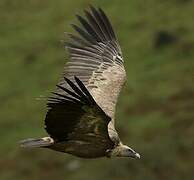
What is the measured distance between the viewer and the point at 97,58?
40.9 ft

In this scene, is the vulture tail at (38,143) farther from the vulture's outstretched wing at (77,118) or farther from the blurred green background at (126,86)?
the blurred green background at (126,86)

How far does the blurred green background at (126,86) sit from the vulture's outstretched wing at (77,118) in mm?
15084

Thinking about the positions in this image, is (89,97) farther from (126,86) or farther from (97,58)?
(126,86)

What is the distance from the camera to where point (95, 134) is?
8.97 metres

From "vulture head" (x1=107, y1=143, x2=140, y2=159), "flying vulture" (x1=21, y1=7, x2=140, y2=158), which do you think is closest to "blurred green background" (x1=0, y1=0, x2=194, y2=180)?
"flying vulture" (x1=21, y1=7, x2=140, y2=158)

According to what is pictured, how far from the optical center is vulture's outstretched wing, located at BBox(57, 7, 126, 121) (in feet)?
37.8

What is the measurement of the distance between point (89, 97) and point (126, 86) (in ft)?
103

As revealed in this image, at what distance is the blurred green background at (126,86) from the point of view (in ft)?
105

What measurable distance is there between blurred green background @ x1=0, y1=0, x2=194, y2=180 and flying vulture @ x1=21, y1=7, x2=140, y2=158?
11802 mm

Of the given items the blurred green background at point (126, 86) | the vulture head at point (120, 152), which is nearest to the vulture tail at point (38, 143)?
the vulture head at point (120, 152)

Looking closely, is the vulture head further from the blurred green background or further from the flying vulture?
the blurred green background

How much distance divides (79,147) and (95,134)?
0.43 meters

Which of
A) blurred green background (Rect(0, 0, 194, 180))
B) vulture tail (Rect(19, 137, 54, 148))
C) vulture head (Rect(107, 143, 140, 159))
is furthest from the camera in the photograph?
blurred green background (Rect(0, 0, 194, 180))

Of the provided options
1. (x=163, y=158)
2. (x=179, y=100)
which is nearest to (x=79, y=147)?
(x=163, y=158)
